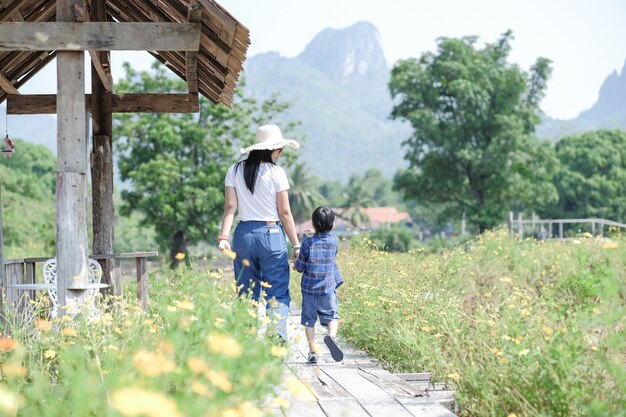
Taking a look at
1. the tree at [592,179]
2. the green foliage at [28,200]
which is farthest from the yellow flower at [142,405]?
the tree at [592,179]

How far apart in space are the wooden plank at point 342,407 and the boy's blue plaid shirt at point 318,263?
1919mm

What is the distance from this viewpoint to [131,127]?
3844cm

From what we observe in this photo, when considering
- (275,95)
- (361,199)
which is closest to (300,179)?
(361,199)

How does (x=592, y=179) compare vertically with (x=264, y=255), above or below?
above

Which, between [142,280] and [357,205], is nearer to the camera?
[142,280]

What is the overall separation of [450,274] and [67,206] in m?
4.28

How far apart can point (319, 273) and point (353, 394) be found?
176cm

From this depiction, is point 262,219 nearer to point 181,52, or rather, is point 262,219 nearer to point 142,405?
point 181,52

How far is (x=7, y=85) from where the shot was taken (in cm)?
1010

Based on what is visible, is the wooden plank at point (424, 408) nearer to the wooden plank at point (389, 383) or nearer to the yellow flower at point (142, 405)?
the wooden plank at point (389, 383)

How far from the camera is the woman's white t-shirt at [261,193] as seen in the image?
6.51 meters

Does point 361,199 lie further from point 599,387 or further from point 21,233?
point 599,387

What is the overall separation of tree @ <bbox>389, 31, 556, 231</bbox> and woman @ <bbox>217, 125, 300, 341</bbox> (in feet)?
111

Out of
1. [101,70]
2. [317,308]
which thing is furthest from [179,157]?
[317,308]
